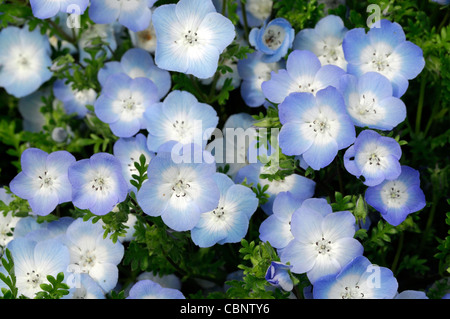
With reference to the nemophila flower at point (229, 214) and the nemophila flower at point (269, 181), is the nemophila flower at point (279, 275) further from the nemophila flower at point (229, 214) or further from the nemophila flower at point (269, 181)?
the nemophila flower at point (269, 181)

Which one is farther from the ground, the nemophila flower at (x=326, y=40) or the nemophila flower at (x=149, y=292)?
the nemophila flower at (x=326, y=40)

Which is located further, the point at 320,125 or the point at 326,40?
the point at 326,40

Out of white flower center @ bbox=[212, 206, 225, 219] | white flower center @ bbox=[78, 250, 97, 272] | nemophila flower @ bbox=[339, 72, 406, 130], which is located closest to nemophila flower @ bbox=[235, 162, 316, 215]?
white flower center @ bbox=[212, 206, 225, 219]

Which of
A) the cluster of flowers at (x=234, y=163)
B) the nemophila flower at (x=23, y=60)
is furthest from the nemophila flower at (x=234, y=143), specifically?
the nemophila flower at (x=23, y=60)

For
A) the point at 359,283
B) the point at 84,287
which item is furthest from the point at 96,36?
the point at 359,283

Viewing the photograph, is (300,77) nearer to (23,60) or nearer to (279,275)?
(279,275)

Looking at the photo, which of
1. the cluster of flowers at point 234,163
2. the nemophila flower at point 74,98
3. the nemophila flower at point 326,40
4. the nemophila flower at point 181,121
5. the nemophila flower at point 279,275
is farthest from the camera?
the nemophila flower at point 74,98
